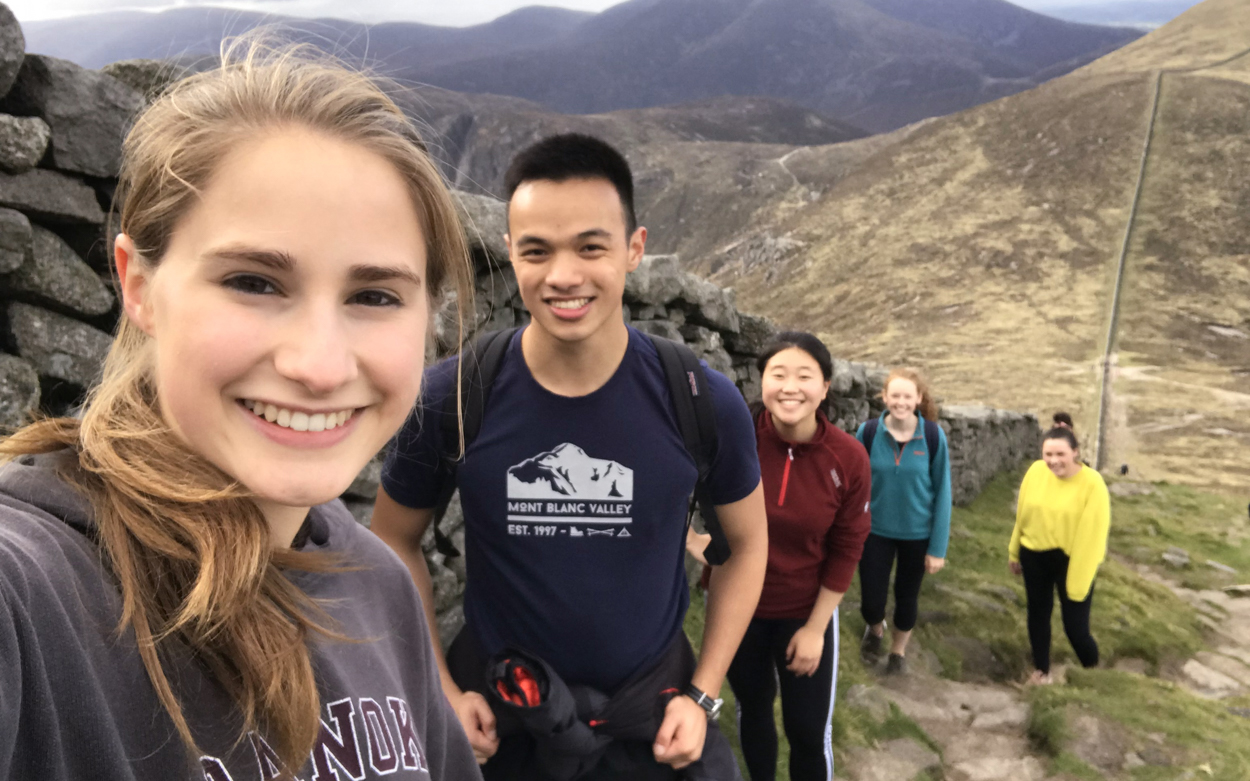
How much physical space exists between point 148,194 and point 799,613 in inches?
127

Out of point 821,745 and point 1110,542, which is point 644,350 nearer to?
point 821,745

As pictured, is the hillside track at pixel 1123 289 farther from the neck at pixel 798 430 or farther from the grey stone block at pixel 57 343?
the grey stone block at pixel 57 343

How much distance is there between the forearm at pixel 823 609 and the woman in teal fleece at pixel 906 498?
2248 mm

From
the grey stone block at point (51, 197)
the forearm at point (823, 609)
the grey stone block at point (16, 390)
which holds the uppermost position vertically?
the grey stone block at point (51, 197)

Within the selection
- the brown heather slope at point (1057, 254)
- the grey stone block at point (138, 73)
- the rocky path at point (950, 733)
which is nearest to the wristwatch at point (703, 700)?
the rocky path at point (950, 733)

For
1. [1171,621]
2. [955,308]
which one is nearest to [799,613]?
[1171,621]

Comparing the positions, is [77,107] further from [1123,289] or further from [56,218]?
[1123,289]

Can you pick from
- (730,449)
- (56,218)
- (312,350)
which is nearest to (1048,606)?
(730,449)

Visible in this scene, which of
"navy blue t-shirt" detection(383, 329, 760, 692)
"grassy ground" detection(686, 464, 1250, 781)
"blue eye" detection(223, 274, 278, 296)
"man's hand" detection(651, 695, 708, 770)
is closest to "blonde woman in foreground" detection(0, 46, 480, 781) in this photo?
"blue eye" detection(223, 274, 278, 296)

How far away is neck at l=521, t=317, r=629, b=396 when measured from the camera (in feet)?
7.37

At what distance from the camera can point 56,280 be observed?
2623mm

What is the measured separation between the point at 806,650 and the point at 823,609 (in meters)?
0.21

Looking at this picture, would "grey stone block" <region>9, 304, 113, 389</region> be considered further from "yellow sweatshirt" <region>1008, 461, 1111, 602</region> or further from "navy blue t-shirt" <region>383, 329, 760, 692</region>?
"yellow sweatshirt" <region>1008, 461, 1111, 602</region>

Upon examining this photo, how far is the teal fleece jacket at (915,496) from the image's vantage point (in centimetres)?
556
